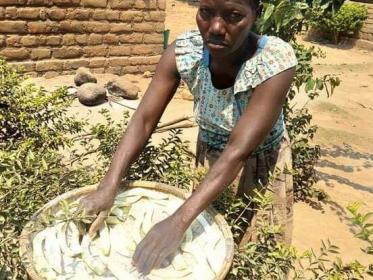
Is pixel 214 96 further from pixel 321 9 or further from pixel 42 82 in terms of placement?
pixel 42 82

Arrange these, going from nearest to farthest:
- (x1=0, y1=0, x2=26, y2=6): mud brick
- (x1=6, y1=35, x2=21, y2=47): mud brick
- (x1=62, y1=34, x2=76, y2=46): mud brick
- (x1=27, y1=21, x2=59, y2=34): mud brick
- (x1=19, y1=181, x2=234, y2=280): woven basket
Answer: (x1=19, y1=181, x2=234, y2=280): woven basket
(x1=0, y1=0, x2=26, y2=6): mud brick
(x1=6, y1=35, x2=21, y2=47): mud brick
(x1=27, y1=21, x2=59, y2=34): mud brick
(x1=62, y1=34, x2=76, y2=46): mud brick

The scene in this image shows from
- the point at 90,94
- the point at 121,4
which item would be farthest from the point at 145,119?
the point at 121,4

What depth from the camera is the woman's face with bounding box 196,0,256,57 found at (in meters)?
1.46

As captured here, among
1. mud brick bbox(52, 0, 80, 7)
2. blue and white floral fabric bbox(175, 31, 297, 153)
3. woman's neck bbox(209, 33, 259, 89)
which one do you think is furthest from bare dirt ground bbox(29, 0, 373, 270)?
woman's neck bbox(209, 33, 259, 89)

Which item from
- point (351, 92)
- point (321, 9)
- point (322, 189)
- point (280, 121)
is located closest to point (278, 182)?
point (280, 121)

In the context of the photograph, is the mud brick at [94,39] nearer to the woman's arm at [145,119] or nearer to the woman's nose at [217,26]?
the woman's arm at [145,119]

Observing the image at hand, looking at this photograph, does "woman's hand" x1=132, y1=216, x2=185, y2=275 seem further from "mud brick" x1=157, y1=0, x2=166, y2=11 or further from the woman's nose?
"mud brick" x1=157, y1=0, x2=166, y2=11

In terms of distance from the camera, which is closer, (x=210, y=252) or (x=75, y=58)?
(x=210, y=252)

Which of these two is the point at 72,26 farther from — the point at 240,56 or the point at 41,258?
the point at 41,258

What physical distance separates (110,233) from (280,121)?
0.81m

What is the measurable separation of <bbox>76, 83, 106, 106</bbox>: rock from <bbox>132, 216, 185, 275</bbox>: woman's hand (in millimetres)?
4349

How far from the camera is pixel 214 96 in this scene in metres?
1.73

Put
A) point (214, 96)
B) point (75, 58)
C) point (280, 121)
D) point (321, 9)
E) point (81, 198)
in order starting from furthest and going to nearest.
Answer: point (75, 58), point (321, 9), point (280, 121), point (214, 96), point (81, 198)

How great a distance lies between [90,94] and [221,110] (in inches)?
161
